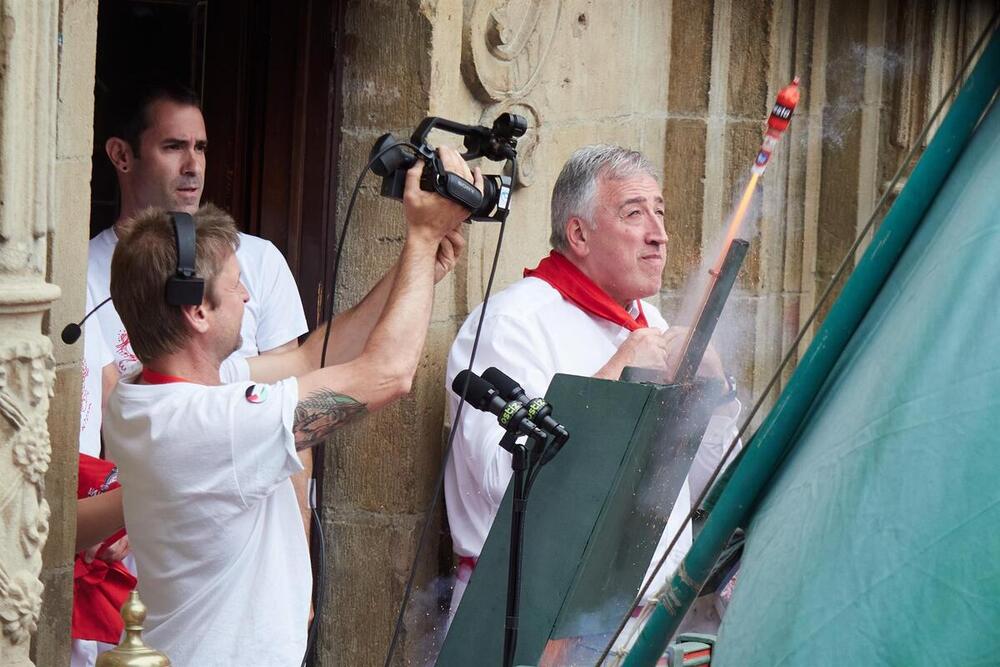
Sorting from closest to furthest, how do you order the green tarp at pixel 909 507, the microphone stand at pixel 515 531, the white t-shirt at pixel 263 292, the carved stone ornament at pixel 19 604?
1. the green tarp at pixel 909 507
2. the carved stone ornament at pixel 19 604
3. the microphone stand at pixel 515 531
4. the white t-shirt at pixel 263 292

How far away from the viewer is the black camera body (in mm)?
3104

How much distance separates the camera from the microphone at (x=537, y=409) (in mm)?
2744

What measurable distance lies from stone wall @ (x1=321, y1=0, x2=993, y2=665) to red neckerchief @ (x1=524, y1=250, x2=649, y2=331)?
0.34 meters

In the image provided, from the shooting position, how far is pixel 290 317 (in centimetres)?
398

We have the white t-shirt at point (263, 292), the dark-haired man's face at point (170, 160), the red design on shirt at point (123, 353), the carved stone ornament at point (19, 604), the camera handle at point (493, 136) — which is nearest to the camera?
the carved stone ornament at point (19, 604)

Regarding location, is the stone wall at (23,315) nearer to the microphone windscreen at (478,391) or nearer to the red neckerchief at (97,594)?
the red neckerchief at (97,594)

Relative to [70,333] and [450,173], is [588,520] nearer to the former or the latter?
[450,173]

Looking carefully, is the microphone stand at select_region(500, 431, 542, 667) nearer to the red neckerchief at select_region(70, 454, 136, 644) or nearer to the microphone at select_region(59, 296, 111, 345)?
the microphone at select_region(59, 296, 111, 345)

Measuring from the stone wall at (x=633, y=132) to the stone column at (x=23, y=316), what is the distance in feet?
5.14

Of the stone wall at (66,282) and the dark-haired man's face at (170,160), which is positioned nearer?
the stone wall at (66,282)

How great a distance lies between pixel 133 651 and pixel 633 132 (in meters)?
3.59

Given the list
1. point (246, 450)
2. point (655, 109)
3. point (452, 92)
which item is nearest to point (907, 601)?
point (246, 450)

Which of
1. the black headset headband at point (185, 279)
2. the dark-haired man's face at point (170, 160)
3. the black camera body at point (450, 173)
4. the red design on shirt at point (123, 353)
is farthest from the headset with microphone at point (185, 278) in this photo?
the dark-haired man's face at point (170, 160)

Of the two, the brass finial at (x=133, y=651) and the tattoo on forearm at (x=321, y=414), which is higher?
the tattoo on forearm at (x=321, y=414)
